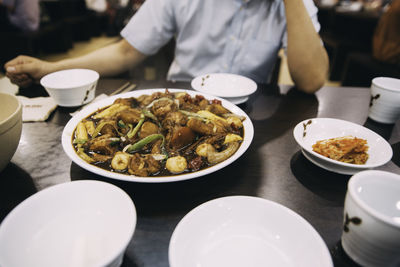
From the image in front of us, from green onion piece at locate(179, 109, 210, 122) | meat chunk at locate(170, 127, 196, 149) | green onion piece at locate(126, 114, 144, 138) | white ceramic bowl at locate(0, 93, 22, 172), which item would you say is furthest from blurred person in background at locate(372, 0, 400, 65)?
white ceramic bowl at locate(0, 93, 22, 172)

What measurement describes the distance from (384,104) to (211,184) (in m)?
1.25

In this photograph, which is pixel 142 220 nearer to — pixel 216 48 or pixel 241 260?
pixel 241 260

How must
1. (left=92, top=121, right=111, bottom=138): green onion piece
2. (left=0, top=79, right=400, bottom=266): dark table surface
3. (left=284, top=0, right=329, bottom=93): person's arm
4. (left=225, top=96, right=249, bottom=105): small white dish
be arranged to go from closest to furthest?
(left=0, top=79, right=400, bottom=266): dark table surface < (left=92, top=121, right=111, bottom=138): green onion piece < (left=225, top=96, right=249, bottom=105): small white dish < (left=284, top=0, right=329, bottom=93): person's arm

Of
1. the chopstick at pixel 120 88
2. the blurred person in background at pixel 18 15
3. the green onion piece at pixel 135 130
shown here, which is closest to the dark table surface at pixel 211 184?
the green onion piece at pixel 135 130

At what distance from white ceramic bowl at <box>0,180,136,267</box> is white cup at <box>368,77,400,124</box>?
1.59 meters

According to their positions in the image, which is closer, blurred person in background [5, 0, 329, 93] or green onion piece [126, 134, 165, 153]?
green onion piece [126, 134, 165, 153]

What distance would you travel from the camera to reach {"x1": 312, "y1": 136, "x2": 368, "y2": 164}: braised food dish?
1.15m

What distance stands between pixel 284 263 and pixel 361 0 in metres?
10.5

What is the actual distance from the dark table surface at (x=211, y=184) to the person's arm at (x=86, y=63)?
0.62 metres

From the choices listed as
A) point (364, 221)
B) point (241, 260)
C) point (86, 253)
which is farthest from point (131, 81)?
point (364, 221)

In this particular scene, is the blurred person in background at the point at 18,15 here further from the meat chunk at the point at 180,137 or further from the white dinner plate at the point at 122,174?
the meat chunk at the point at 180,137

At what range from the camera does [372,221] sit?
0.65 metres

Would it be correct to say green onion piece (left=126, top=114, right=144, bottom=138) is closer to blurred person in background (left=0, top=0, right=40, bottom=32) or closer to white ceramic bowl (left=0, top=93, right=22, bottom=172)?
white ceramic bowl (left=0, top=93, right=22, bottom=172)

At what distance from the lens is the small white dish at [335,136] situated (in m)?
1.06
